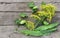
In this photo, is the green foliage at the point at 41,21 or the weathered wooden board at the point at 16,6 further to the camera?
the weathered wooden board at the point at 16,6

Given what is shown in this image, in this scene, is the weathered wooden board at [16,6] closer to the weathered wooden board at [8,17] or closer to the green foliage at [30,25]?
the weathered wooden board at [8,17]

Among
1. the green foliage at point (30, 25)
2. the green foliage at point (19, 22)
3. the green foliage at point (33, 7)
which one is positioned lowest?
the green foliage at point (30, 25)

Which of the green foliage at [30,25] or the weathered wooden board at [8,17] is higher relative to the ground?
the weathered wooden board at [8,17]

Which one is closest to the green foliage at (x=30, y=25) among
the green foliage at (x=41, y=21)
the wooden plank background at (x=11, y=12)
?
the green foliage at (x=41, y=21)

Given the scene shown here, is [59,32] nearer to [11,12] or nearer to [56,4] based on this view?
[56,4]

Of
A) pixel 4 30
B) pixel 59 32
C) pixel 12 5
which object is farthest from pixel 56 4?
pixel 4 30

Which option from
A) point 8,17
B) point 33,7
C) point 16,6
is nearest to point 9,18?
point 8,17

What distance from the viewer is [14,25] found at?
1854 mm

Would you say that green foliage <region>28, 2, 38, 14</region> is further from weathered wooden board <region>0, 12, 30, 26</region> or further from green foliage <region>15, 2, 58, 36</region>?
weathered wooden board <region>0, 12, 30, 26</region>

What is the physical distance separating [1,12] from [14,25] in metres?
0.18

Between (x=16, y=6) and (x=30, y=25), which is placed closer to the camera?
(x=30, y=25)

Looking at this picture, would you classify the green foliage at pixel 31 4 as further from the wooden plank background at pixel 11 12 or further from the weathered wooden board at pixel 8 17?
the weathered wooden board at pixel 8 17

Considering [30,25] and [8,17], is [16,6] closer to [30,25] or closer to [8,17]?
[8,17]

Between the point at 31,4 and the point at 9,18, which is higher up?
the point at 31,4
